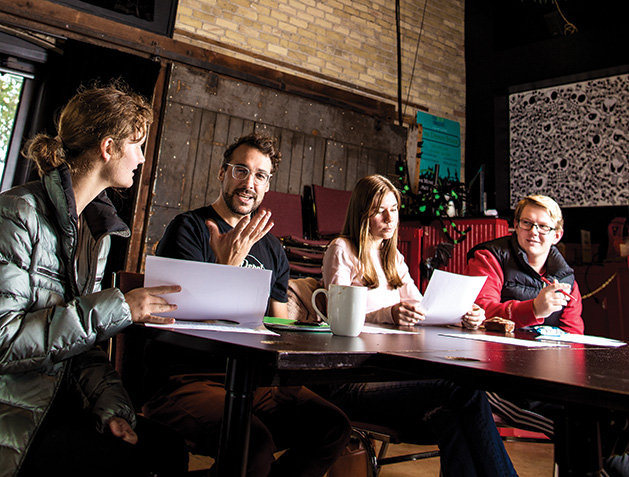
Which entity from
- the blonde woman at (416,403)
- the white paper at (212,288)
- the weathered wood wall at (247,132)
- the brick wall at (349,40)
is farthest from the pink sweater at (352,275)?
the brick wall at (349,40)

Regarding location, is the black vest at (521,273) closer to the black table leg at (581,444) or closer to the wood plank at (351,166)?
the black table leg at (581,444)

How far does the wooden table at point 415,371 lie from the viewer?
673 mm

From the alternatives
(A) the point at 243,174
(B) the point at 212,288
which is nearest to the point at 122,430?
(B) the point at 212,288

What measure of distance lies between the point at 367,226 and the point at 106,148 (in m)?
1.18

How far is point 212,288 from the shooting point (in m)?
1.09

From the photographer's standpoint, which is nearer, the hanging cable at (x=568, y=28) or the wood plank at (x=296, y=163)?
the wood plank at (x=296, y=163)

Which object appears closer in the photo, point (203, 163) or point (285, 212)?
point (203, 163)

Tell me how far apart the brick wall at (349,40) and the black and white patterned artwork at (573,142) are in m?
0.94

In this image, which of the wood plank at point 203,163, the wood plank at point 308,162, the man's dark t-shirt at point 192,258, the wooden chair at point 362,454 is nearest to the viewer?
the man's dark t-shirt at point 192,258

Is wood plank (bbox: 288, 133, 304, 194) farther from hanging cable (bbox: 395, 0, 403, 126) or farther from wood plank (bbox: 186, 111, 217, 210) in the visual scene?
hanging cable (bbox: 395, 0, 403, 126)

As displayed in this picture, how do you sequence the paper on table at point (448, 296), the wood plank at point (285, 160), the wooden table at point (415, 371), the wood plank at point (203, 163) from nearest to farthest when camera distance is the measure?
the wooden table at point (415, 371)
the paper on table at point (448, 296)
the wood plank at point (203, 163)
the wood plank at point (285, 160)

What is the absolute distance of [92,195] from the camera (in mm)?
1349

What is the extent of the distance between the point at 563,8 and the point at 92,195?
5715 millimetres

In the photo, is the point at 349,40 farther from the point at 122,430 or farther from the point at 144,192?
the point at 122,430
